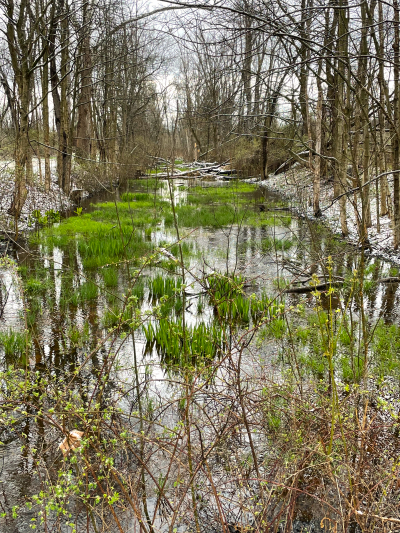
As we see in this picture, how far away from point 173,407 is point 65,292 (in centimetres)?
347

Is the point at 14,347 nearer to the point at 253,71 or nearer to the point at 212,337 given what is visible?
the point at 212,337

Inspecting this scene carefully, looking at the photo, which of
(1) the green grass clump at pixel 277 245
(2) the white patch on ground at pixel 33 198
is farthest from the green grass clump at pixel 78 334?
(2) the white patch on ground at pixel 33 198

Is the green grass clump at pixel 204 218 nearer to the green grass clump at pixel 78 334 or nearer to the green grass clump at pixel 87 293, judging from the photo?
the green grass clump at pixel 87 293

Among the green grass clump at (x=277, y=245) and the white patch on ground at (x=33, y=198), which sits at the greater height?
the white patch on ground at (x=33, y=198)

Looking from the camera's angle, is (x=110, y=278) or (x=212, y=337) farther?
(x=110, y=278)

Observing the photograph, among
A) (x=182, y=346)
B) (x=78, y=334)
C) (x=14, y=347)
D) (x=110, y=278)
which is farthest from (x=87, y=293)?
(x=182, y=346)

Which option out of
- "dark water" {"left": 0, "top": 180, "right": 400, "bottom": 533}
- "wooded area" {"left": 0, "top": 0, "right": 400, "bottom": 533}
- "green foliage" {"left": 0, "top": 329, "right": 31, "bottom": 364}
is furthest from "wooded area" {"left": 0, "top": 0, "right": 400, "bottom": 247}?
"green foliage" {"left": 0, "top": 329, "right": 31, "bottom": 364}

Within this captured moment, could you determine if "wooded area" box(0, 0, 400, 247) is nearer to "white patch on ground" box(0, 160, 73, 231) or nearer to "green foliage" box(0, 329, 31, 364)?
"white patch on ground" box(0, 160, 73, 231)

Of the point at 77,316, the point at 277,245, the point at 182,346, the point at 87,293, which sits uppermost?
the point at 277,245

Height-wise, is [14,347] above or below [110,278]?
below

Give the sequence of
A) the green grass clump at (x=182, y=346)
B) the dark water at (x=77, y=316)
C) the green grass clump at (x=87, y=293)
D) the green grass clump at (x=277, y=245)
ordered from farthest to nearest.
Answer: the green grass clump at (x=277, y=245)
the green grass clump at (x=87, y=293)
the green grass clump at (x=182, y=346)
the dark water at (x=77, y=316)

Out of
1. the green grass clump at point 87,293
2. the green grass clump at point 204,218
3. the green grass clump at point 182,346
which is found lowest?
the green grass clump at point 182,346

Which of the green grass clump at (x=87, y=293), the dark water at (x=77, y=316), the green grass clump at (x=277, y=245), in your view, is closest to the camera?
the dark water at (x=77, y=316)

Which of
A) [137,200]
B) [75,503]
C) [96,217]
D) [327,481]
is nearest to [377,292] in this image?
[327,481]
